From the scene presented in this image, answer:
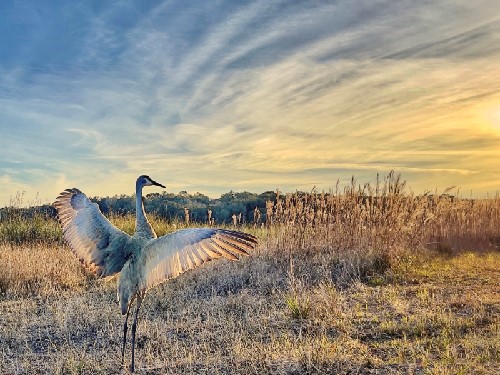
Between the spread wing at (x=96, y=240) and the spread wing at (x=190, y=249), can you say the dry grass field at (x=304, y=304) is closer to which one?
the spread wing at (x=96, y=240)

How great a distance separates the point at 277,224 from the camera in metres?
11.1

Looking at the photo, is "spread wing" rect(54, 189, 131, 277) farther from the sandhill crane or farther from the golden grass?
the golden grass

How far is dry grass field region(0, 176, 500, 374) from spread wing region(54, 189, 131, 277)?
1.07m

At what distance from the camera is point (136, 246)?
490 centimetres

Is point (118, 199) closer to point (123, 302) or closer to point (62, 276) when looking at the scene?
point (62, 276)

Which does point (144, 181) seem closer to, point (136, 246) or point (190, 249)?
point (136, 246)

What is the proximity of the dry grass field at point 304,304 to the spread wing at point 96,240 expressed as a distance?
1.07m

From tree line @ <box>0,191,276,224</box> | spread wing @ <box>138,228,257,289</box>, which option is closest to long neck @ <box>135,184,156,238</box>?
spread wing @ <box>138,228,257,289</box>

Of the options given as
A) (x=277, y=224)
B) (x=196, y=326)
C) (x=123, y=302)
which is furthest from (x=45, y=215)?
(x=123, y=302)

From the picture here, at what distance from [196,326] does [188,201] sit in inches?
729

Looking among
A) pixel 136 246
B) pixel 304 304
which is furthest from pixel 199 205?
pixel 136 246

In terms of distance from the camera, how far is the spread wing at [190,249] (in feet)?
→ 13.4

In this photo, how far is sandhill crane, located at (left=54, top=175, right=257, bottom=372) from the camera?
414 centimetres

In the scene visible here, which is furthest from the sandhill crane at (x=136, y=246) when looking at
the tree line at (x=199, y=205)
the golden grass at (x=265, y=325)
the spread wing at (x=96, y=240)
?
the tree line at (x=199, y=205)
